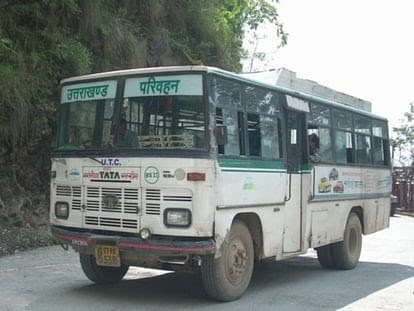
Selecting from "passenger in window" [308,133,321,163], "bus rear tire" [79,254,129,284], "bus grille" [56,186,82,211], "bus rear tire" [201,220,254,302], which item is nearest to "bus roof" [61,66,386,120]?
"passenger in window" [308,133,321,163]

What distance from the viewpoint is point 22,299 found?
7.42 m

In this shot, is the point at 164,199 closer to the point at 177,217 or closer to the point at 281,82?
the point at 177,217

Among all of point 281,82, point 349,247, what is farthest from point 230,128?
point 349,247

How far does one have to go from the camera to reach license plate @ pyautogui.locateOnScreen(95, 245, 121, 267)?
7156 mm

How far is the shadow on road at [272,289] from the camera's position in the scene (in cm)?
744

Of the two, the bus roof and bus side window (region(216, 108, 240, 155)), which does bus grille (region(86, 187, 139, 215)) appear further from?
A: the bus roof

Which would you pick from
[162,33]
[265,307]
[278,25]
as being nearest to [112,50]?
[162,33]

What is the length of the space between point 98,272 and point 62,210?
109 centimetres

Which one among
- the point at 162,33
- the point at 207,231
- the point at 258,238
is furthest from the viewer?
the point at 162,33

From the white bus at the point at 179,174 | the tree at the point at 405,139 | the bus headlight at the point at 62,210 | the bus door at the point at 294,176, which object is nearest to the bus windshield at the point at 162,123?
the white bus at the point at 179,174

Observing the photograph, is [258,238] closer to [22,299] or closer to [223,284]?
[223,284]

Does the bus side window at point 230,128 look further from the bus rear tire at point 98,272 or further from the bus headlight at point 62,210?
the bus rear tire at point 98,272

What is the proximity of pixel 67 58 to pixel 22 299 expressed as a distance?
6.25 m

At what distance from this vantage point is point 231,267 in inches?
295
